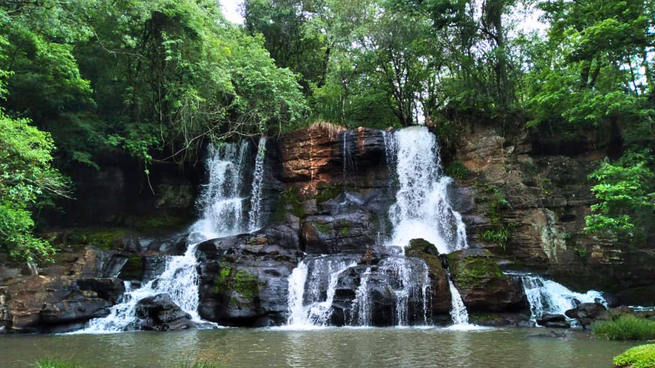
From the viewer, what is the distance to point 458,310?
43.2ft

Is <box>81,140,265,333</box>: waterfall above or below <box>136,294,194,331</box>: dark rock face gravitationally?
above

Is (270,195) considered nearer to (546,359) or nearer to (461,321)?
(461,321)

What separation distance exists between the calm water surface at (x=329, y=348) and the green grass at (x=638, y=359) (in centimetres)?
38

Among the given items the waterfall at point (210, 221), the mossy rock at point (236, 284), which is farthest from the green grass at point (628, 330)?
the waterfall at point (210, 221)

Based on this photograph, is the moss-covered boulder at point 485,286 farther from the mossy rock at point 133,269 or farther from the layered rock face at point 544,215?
the mossy rock at point 133,269

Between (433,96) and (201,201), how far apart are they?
1344cm

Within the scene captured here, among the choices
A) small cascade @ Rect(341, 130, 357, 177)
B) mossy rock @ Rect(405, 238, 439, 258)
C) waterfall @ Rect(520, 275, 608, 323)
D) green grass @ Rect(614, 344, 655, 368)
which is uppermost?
small cascade @ Rect(341, 130, 357, 177)

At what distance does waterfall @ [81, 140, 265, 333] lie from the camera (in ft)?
46.8

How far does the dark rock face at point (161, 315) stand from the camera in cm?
1219

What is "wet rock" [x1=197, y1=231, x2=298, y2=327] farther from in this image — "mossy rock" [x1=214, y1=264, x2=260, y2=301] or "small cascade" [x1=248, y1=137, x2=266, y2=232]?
"small cascade" [x1=248, y1=137, x2=266, y2=232]

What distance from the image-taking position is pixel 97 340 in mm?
10047

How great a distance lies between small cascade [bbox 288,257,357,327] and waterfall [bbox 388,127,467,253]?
4757 mm

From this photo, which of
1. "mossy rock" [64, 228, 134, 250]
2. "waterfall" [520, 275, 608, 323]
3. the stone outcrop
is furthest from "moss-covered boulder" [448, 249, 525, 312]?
"mossy rock" [64, 228, 134, 250]

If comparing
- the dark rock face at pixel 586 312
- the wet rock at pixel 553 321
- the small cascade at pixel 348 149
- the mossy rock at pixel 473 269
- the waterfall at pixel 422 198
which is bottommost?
the wet rock at pixel 553 321
